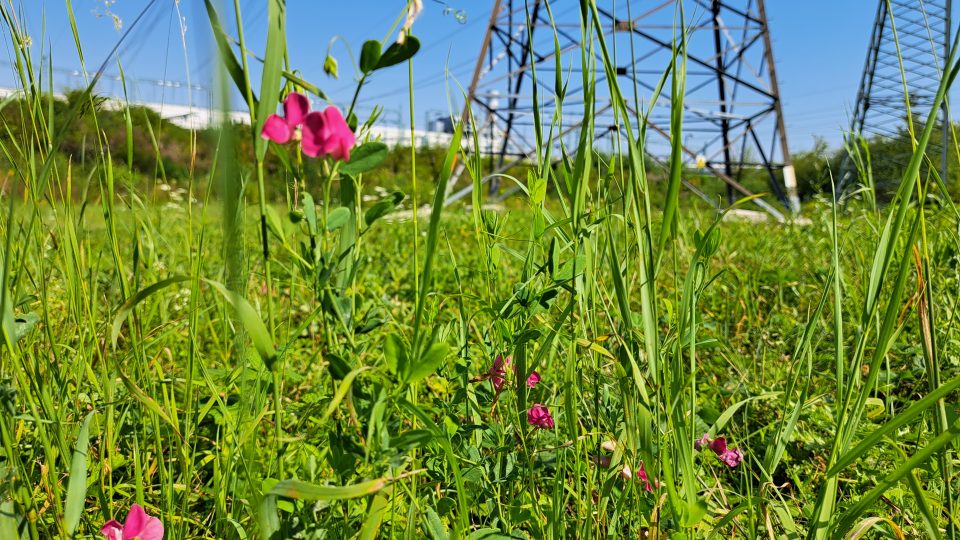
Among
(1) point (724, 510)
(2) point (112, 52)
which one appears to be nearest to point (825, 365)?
(1) point (724, 510)

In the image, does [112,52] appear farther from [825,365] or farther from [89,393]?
[825,365]

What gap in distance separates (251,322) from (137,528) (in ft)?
0.93

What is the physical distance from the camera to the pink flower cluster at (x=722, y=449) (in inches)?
27.9

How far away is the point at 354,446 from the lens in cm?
46

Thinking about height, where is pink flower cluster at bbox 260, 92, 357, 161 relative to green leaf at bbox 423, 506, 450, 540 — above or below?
above

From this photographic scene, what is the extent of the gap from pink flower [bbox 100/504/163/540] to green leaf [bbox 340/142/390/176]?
32cm

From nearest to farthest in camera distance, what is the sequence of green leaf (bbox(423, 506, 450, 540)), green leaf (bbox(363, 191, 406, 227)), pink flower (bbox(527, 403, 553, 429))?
green leaf (bbox(363, 191, 406, 227)) → green leaf (bbox(423, 506, 450, 540)) → pink flower (bbox(527, 403, 553, 429))

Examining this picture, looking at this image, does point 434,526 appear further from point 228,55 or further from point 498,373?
point 228,55

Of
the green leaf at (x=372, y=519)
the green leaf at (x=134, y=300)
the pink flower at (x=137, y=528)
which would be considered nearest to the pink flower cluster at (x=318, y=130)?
the green leaf at (x=134, y=300)

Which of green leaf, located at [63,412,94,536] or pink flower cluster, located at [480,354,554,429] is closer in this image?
green leaf, located at [63,412,94,536]

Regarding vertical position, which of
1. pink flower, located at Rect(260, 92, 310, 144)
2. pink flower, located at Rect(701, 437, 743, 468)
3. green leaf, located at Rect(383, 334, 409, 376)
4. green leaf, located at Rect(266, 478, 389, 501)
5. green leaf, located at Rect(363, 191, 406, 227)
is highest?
pink flower, located at Rect(260, 92, 310, 144)

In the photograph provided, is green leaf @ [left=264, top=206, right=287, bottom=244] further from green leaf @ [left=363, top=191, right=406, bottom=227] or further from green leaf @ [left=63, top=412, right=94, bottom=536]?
green leaf @ [left=63, top=412, right=94, bottom=536]

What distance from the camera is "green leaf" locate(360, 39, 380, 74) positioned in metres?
0.41

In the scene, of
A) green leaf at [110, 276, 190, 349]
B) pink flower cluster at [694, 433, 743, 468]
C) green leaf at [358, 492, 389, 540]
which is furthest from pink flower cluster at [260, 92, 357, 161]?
pink flower cluster at [694, 433, 743, 468]
